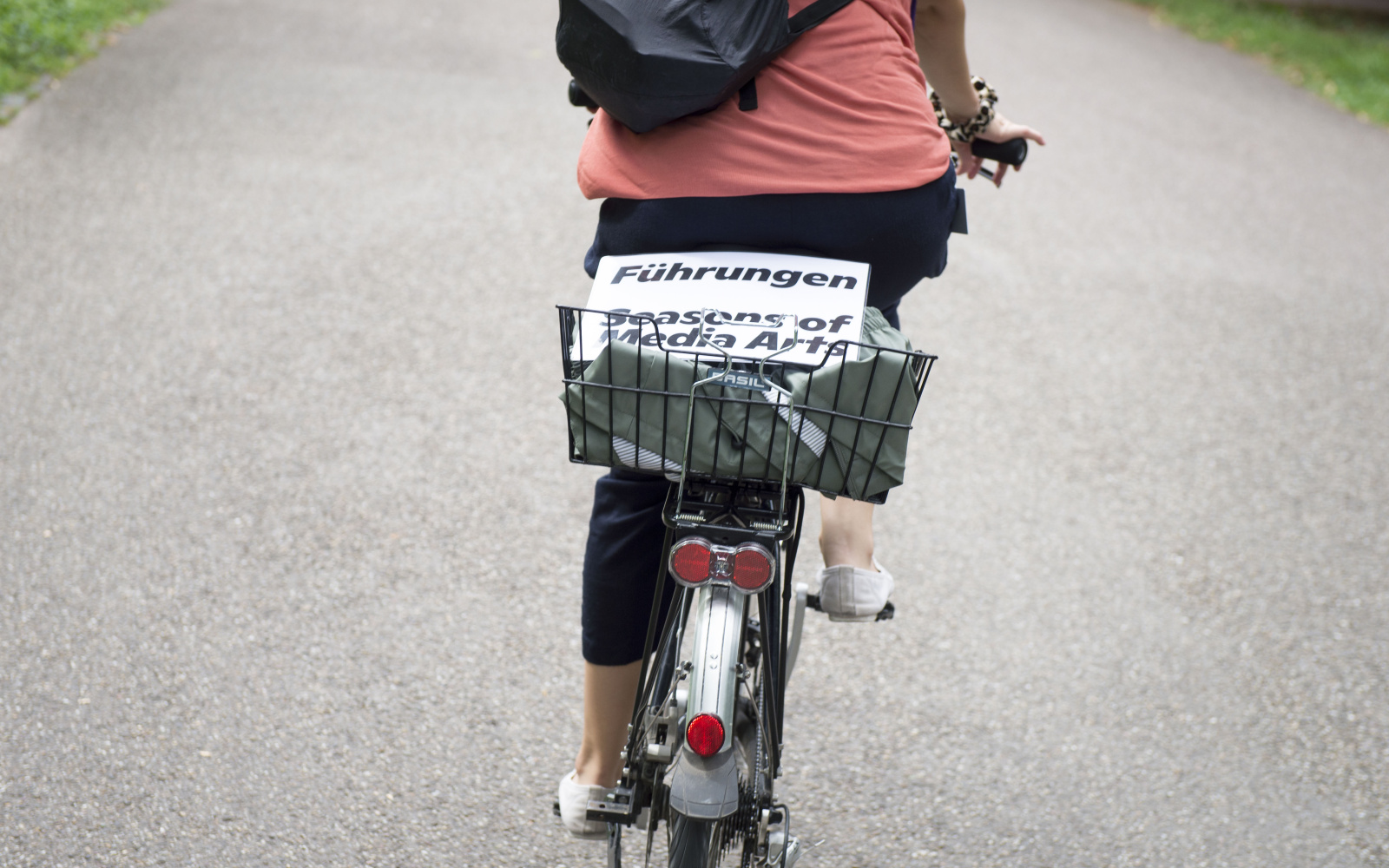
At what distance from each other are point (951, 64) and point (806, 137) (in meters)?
0.67

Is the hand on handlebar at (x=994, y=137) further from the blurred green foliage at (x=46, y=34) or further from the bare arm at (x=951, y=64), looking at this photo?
the blurred green foliage at (x=46, y=34)

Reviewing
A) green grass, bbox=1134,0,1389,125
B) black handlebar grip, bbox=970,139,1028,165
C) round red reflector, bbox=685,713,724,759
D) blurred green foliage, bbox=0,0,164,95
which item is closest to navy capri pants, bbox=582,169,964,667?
round red reflector, bbox=685,713,724,759

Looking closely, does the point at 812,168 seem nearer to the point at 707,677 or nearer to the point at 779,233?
the point at 779,233

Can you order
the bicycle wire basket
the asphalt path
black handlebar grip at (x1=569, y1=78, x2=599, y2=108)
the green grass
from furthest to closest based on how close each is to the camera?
the green grass, the asphalt path, black handlebar grip at (x1=569, y1=78, x2=599, y2=108), the bicycle wire basket

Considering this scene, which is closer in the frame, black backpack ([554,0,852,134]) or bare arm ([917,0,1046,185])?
black backpack ([554,0,852,134])

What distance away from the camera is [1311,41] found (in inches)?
448

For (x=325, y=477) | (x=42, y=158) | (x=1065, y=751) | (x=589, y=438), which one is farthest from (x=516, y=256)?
(x=589, y=438)

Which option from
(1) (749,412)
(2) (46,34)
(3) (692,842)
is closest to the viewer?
(1) (749,412)

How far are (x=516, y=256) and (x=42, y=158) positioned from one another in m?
2.20

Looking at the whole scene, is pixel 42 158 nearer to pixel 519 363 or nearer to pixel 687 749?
pixel 519 363

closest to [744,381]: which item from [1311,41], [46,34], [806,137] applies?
[806,137]

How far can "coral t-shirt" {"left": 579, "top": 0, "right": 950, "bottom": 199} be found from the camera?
1.75 meters

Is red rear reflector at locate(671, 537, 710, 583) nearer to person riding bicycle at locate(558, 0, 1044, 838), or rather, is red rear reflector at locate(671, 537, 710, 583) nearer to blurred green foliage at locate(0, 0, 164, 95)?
person riding bicycle at locate(558, 0, 1044, 838)

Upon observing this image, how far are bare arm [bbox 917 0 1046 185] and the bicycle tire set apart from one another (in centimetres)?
129
